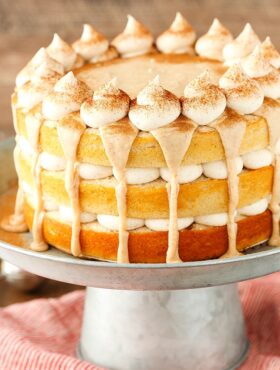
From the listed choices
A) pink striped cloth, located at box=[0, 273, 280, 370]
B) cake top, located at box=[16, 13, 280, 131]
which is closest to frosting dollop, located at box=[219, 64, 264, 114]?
cake top, located at box=[16, 13, 280, 131]

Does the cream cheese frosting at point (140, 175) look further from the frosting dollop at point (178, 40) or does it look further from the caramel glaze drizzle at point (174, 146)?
the frosting dollop at point (178, 40)

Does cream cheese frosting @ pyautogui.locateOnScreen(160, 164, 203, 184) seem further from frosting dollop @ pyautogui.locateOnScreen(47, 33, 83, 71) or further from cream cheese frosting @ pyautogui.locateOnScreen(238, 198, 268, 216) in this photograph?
frosting dollop @ pyautogui.locateOnScreen(47, 33, 83, 71)

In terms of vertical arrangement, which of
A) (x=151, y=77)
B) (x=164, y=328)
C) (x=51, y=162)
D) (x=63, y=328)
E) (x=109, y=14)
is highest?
(x=151, y=77)

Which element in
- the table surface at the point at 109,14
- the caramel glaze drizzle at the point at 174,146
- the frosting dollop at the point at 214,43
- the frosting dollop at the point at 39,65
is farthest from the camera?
the table surface at the point at 109,14

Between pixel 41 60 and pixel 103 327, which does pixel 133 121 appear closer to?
pixel 41 60

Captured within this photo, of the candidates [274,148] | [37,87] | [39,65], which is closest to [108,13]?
[39,65]

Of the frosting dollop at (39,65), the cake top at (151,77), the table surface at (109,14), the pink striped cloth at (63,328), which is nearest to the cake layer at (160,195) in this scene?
the cake top at (151,77)

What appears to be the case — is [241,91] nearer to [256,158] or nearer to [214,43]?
[256,158]
